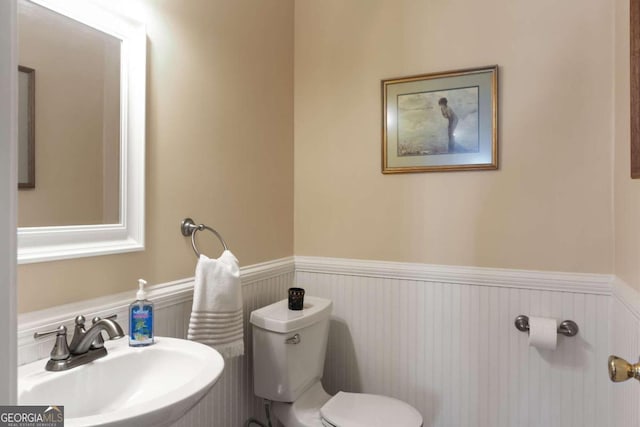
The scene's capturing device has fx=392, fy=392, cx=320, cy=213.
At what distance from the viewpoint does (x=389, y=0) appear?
2.00 meters

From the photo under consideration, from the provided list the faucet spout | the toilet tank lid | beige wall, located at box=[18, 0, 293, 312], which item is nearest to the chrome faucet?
the faucet spout

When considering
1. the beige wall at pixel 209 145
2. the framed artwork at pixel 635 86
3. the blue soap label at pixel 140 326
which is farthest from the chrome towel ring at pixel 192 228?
the framed artwork at pixel 635 86

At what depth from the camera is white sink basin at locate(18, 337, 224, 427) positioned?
2.64 ft

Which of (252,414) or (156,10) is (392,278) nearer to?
(252,414)

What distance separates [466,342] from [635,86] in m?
1.21

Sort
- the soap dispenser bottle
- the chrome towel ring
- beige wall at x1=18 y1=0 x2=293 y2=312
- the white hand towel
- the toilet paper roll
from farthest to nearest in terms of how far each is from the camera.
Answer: the toilet paper roll < the chrome towel ring < the white hand towel < beige wall at x1=18 y1=0 x2=293 y2=312 < the soap dispenser bottle

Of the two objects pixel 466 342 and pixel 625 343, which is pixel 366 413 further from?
pixel 625 343

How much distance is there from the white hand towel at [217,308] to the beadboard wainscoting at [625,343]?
4.25 feet

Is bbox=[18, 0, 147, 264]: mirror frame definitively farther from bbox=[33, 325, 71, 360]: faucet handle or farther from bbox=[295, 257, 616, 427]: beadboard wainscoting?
bbox=[295, 257, 616, 427]: beadboard wainscoting

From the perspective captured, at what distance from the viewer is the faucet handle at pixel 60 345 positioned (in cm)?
98

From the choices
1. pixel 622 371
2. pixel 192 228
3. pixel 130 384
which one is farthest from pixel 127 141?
pixel 622 371

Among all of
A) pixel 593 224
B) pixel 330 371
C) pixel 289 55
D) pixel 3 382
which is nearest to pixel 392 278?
pixel 330 371

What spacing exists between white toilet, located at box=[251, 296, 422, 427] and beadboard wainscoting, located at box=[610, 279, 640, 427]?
705 mm

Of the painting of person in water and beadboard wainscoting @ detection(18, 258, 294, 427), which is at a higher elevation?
the painting of person in water
